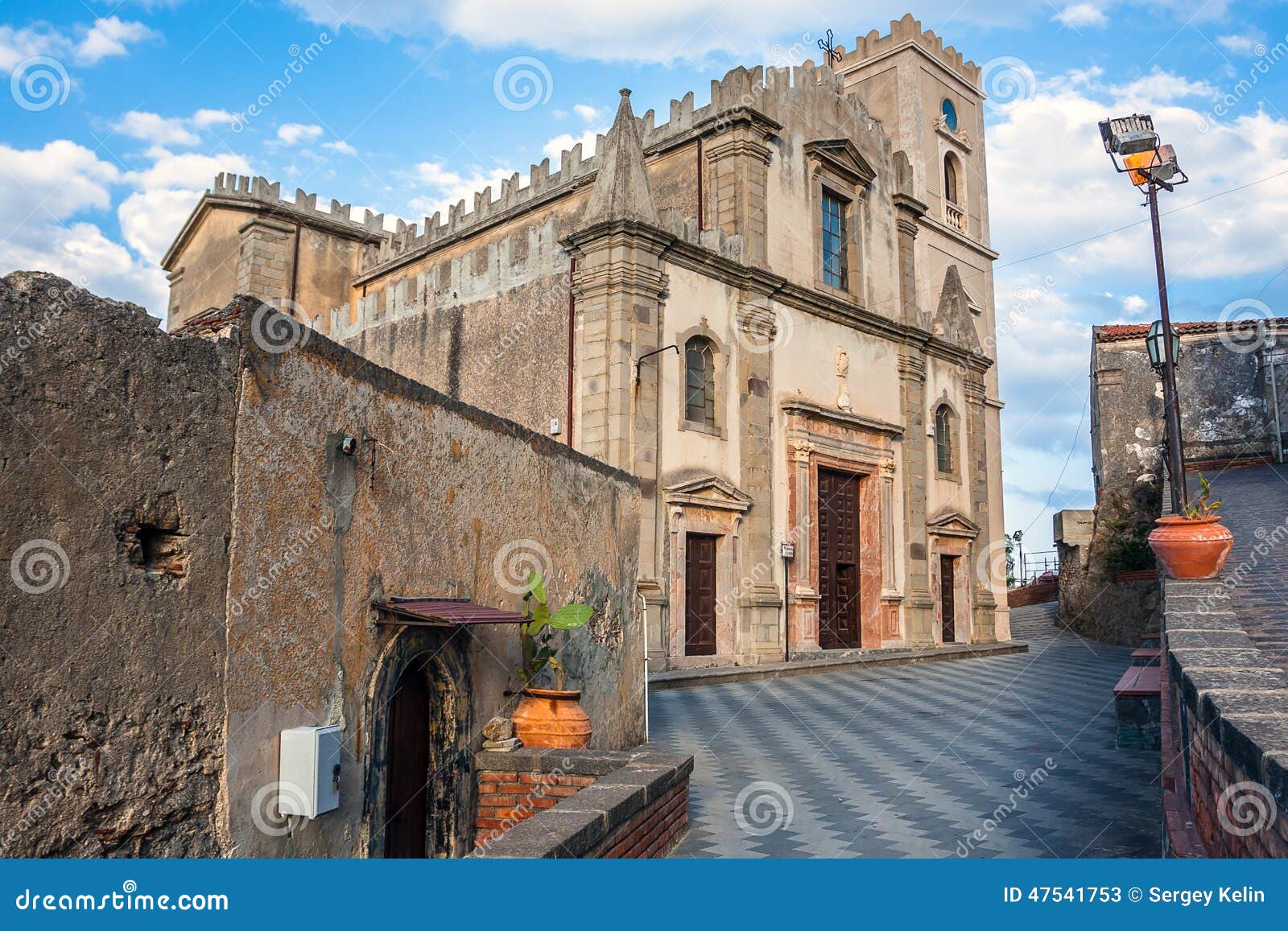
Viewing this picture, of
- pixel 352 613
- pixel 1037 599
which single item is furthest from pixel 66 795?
pixel 1037 599

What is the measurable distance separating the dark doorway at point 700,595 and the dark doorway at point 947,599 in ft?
27.5

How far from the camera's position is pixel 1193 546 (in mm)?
9148

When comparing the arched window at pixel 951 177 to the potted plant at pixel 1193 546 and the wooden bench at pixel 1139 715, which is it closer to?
the potted plant at pixel 1193 546

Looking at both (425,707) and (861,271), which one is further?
(861,271)

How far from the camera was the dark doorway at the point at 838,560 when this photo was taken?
20.6 meters

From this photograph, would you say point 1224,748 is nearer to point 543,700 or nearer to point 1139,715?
point 543,700

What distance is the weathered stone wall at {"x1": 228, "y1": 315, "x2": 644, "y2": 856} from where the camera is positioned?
4.23 metres

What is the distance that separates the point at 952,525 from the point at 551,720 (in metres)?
19.3

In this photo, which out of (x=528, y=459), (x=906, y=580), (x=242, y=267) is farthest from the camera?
(x=242, y=267)

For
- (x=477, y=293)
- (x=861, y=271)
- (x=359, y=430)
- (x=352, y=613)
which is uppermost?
(x=861, y=271)

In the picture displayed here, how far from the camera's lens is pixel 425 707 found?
239 inches

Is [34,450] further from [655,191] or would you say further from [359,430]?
[655,191]

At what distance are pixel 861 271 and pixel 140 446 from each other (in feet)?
67.9

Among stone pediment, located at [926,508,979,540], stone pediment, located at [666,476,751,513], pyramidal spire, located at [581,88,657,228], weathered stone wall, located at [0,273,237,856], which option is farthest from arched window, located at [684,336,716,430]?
weathered stone wall, located at [0,273,237,856]
